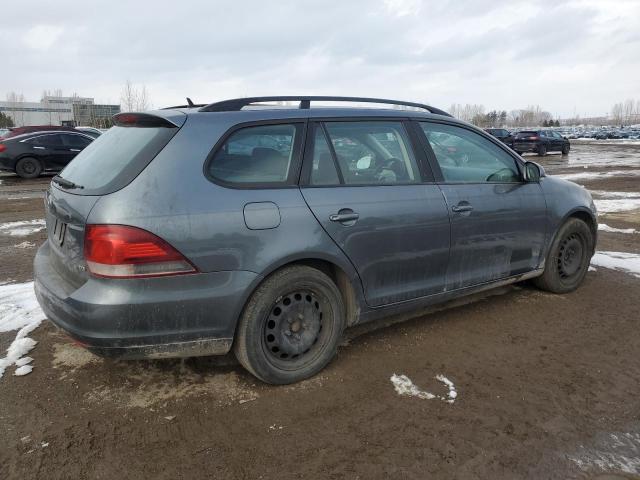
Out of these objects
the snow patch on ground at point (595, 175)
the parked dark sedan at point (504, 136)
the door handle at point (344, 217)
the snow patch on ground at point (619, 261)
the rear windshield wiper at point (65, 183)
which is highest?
the parked dark sedan at point (504, 136)

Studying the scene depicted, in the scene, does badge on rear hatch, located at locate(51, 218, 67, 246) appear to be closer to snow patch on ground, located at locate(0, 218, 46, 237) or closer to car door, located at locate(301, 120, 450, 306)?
car door, located at locate(301, 120, 450, 306)

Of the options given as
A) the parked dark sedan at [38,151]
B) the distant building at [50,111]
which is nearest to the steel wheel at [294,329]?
the parked dark sedan at [38,151]

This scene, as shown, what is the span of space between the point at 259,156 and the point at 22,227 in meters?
6.58

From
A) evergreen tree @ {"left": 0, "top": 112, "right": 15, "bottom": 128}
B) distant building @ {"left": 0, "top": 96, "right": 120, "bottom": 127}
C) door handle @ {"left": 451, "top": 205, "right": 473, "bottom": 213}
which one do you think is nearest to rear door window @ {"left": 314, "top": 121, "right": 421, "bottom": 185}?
door handle @ {"left": 451, "top": 205, "right": 473, "bottom": 213}

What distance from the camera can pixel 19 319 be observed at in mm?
4039

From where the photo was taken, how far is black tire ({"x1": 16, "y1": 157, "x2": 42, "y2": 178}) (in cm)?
1559

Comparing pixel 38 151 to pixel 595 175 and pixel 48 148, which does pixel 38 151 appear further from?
pixel 595 175

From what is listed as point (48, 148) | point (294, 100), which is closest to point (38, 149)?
point (48, 148)

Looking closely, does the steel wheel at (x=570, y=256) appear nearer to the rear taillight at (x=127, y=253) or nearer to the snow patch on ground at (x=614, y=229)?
the snow patch on ground at (x=614, y=229)

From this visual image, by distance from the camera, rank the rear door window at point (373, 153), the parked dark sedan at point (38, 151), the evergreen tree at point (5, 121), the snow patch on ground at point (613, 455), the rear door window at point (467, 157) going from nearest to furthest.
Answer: the snow patch on ground at point (613, 455) → the rear door window at point (373, 153) → the rear door window at point (467, 157) → the parked dark sedan at point (38, 151) → the evergreen tree at point (5, 121)

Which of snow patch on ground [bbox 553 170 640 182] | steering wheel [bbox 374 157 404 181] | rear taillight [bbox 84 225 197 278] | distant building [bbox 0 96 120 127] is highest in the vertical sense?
distant building [bbox 0 96 120 127]

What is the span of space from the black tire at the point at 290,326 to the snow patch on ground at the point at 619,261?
12.7 ft

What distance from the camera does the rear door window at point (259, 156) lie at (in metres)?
2.88

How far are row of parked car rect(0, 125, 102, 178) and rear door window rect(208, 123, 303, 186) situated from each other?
47.8ft
